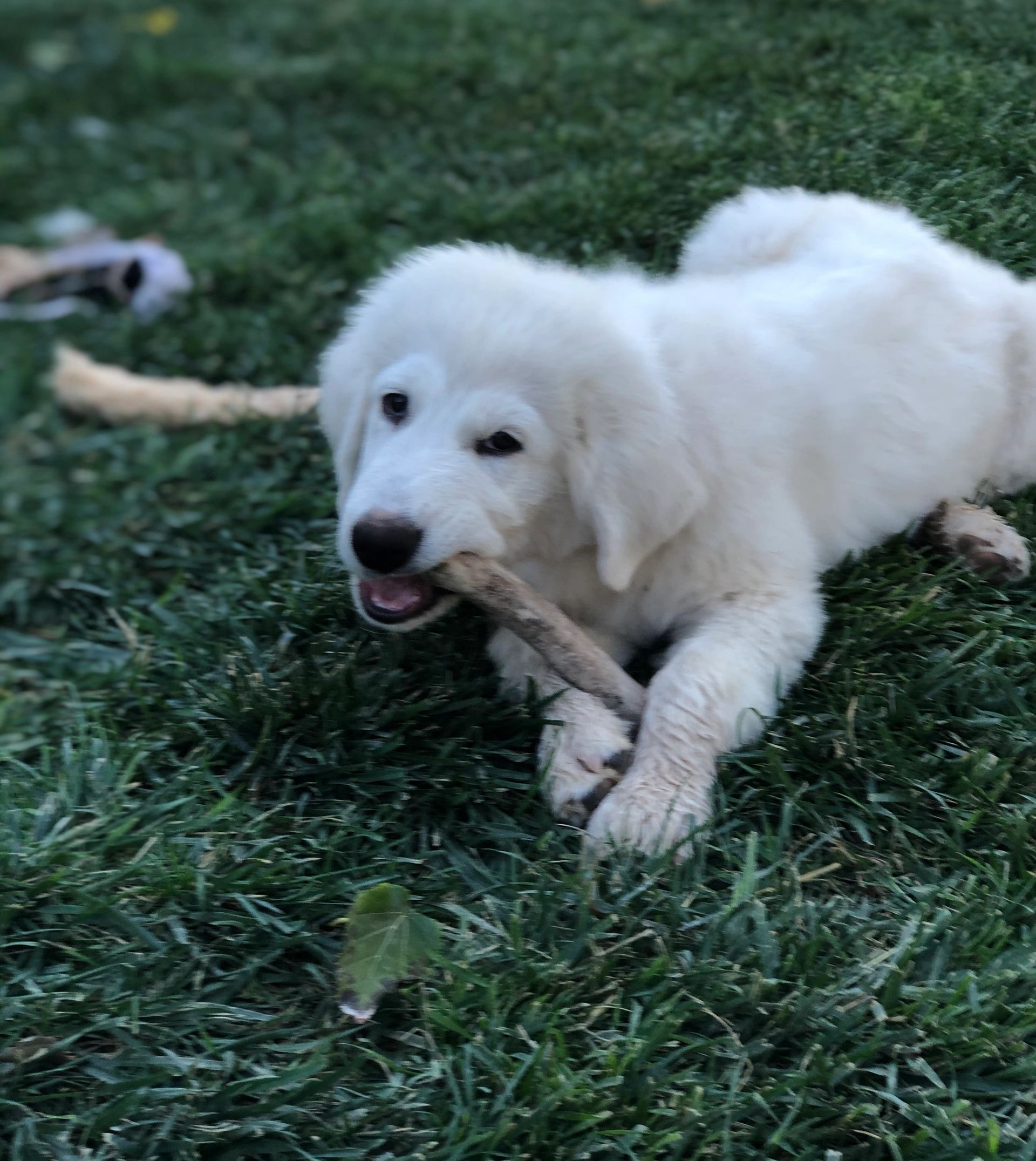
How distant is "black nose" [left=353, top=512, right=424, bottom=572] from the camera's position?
2.48 m

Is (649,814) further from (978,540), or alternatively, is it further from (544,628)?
(978,540)

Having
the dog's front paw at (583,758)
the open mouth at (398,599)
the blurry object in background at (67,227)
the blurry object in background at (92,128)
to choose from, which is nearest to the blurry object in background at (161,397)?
the blurry object in background at (67,227)

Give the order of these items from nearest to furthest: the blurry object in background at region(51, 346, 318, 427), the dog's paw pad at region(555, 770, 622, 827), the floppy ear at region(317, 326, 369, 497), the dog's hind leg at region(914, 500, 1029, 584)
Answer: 1. the dog's paw pad at region(555, 770, 622, 827)
2. the floppy ear at region(317, 326, 369, 497)
3. the dog's hind leg at region(914, 500, 1029, 584)
4. the blurry object in background at region(51, 346, 318, 427)

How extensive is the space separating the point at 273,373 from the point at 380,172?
153 centimetres

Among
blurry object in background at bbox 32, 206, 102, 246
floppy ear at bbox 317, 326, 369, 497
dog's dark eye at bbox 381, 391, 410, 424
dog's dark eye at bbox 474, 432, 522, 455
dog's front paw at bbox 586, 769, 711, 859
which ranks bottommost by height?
blurry object in background at bbox 32, 206, 102, 246

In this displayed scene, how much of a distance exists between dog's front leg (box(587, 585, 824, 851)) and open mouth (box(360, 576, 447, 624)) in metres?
0.56

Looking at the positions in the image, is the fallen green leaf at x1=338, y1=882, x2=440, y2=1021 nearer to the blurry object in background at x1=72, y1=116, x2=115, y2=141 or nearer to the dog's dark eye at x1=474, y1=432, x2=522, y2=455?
the dog's dark eye at x1=474, y1=432, x2=522, y2=455

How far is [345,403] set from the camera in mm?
3006

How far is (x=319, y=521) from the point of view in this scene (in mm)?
3990

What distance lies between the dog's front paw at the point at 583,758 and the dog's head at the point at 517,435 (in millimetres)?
310

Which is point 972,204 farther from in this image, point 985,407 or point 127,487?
point 127,487

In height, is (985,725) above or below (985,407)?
below

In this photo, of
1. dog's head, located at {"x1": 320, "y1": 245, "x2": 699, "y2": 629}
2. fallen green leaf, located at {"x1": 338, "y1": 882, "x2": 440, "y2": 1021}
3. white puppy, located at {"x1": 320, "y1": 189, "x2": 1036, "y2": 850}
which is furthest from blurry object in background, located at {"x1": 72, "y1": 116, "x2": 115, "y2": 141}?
fallen green leaf, located at {"x1": 338, "y1": 882, "x2": 440, "y2": 1021}

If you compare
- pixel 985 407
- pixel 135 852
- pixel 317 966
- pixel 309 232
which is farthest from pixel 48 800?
pixel 309 232
